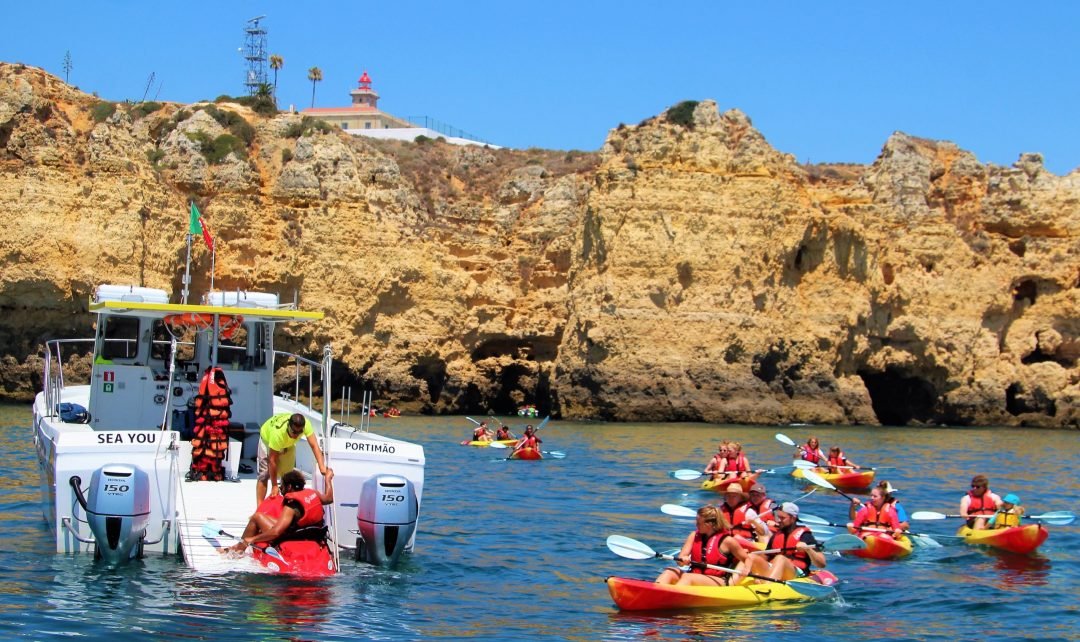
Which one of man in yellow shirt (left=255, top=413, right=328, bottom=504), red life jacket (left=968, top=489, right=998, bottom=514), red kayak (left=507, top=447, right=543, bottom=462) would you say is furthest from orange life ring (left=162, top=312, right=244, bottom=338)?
red kayak (left=507, top=447, right=543, bottom=462)

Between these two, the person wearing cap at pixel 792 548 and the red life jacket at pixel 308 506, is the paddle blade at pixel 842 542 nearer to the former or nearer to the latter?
the person wearing cap at pixel 792 548

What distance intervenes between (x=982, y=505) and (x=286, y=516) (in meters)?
12.0

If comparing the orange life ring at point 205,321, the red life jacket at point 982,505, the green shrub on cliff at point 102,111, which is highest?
the green shrub on cliff at point 102,111

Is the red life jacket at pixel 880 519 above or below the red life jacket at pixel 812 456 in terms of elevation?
below

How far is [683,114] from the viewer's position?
5222 cm

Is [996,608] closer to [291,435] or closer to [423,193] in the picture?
[291,435]

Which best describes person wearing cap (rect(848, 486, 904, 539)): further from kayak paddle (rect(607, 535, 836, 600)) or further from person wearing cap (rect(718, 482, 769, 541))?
kayak paddle (rect(607, 535, 836, 600))

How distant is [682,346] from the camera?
49.3 meters

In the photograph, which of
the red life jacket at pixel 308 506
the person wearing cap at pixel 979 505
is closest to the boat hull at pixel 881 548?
the person wearing cap at pixel 979 505

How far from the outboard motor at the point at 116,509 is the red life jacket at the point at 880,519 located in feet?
34.8

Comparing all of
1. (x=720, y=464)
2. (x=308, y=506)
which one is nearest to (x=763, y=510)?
(x=308, y=506)

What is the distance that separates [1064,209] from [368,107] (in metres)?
53.8

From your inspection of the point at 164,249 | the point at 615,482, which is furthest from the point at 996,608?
the point at 164,249

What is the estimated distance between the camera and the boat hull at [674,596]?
14.2 metres
